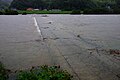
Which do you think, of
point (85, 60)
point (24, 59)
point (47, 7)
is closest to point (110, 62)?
point (85, 60)

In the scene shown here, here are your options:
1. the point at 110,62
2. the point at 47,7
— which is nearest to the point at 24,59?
the point at 110,62

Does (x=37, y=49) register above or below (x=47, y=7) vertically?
above

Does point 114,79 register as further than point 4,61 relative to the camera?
No

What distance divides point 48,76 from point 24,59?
3752 mm

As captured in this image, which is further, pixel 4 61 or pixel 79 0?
pixel 79 0

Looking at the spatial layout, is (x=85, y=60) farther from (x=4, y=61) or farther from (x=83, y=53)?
(x=4, y=61)

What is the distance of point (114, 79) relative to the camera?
8070 mm

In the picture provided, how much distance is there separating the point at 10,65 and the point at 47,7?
101884 mm

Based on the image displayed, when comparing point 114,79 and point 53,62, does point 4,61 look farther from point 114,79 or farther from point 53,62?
point 114,79

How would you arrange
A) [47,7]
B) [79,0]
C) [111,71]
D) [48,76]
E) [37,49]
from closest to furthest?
[48,76], [111,71], [37,49], [79,0], [47,7]

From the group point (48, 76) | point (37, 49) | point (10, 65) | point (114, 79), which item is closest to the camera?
point (48, 76)

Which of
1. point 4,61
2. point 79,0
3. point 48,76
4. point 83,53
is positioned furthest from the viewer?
point 79,0

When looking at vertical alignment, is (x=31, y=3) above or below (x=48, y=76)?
below

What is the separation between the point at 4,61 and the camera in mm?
10516
